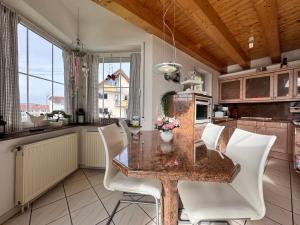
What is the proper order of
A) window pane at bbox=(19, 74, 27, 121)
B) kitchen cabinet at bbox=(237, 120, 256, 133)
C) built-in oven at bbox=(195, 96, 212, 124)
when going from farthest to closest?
1. kitchen cabinet at bbox=(237, 120, 256, 133)
2. built-in oven at bbox=(195, 96, 212, 124)
3. window pane at bbox=(19, 74, 27, 121)

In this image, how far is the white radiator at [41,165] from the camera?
168cm

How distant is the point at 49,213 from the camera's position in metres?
1.71

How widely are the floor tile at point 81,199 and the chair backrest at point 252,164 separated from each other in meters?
1.66

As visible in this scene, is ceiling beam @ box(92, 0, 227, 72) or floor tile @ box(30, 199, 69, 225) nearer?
floor tile @ box(30, 199, 69, 225)

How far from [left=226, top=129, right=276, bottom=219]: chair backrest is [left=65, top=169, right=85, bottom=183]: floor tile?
2273 mm

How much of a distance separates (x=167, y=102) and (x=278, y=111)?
310 cm

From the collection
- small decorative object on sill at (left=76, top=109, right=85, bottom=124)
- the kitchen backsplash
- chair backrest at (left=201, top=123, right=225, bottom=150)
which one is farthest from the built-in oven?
small decorative object on sill at (left=76, top=109, right=85, bottom=124)

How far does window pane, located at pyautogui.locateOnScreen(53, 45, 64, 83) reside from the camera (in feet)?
8.76

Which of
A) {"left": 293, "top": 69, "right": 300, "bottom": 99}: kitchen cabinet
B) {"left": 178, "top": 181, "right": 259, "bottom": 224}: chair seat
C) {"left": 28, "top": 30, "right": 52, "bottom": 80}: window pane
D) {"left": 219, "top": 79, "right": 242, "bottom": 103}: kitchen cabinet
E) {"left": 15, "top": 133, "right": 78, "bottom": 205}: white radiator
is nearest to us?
{"left": 178, "top": 181, "right": 259, "bottom": 224}: chair seat

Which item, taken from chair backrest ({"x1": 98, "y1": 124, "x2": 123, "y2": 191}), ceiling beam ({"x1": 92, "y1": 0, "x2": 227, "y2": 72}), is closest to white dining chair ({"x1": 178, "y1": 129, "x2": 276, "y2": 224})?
chair backrest ({"x1": 98, "y1": 124, "x2": 123, "y2": 191})

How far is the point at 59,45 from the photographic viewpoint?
2.71 meters

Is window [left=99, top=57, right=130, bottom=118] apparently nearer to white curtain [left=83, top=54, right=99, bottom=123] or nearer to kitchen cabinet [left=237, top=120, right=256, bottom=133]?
white curtain [left=83, top=54, right=99, bottom=123]

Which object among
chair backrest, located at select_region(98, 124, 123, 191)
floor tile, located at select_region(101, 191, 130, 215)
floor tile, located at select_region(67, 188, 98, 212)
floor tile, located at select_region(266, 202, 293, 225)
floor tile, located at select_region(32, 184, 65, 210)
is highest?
chair backrest, located at select_region(98, 124, 123, 191)

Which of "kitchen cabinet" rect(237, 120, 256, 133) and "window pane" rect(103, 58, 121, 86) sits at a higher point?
"window pane" rect(103, 58, 121, 86)
